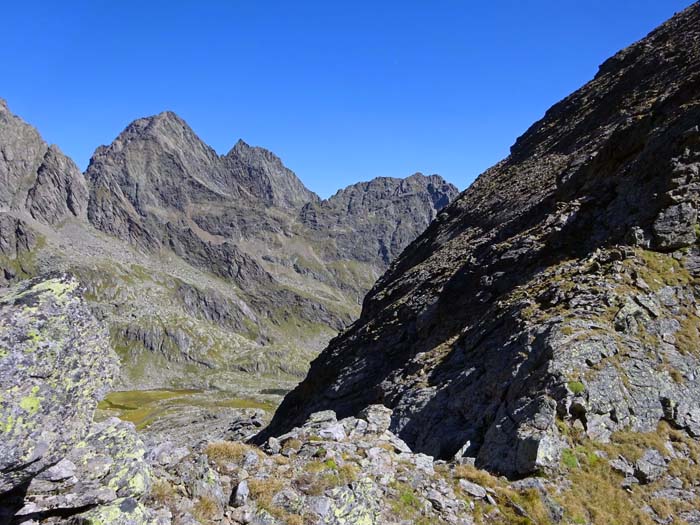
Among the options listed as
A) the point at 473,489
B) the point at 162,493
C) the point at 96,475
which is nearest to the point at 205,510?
the point at 162,493

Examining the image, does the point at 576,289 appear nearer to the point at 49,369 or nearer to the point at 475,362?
the point at 475,362

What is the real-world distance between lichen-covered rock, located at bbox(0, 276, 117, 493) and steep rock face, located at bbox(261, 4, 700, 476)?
15295mm

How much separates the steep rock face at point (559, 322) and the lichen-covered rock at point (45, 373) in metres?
15.3

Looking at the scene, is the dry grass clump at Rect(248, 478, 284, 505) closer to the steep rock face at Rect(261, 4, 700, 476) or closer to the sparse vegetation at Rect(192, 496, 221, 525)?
the sparse vegetation at Rect(192, 496, 221, 525)

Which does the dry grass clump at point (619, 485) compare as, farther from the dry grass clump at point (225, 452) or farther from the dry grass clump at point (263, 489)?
the dry grass clump at point (225, 452)

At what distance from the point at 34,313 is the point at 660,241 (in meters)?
30.2

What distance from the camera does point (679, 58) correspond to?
57062 mm

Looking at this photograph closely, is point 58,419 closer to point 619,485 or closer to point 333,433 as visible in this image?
point 333,433

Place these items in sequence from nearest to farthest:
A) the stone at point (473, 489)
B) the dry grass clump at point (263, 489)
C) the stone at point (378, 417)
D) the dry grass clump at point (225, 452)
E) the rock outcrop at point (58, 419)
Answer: the rock outcrop at point (58, 419) → the dry grass clump at point (263, 489) → the dry grass clump at point (225, 452) → the stone at point (473, 489) → the stone at point (378, 417)

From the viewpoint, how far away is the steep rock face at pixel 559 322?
768 inches

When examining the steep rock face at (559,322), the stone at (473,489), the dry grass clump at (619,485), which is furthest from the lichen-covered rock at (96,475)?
the dry grass clump at (619,485)

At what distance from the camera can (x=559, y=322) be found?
76.5 ft

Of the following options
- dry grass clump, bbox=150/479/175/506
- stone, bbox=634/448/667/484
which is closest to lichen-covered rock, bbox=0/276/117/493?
dry grass clump, bbox=150/479/175/506

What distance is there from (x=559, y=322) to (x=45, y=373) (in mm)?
22065
